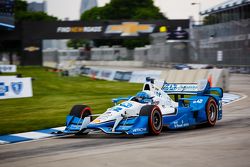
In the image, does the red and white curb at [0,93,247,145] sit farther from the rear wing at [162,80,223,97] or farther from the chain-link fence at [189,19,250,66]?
the chain-link fence at [189,19,250,66]

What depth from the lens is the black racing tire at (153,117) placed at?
13.1 m

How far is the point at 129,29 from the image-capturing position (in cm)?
8094

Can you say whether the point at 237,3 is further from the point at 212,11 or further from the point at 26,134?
the point at 26,134

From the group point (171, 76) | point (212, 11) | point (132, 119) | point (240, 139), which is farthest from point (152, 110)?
point (212, 11)

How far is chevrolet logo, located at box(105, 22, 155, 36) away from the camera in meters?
80.6

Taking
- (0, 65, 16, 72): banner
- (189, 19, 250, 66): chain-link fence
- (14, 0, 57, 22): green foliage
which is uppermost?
(14, 0, 57, 22): green foliage

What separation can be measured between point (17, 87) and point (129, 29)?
5718 cm

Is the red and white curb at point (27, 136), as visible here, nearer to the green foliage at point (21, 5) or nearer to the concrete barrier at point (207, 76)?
the concrete barrier at point (207, 76)

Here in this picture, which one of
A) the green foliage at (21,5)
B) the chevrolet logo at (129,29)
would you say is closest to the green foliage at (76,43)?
the green foliage at (21,5)

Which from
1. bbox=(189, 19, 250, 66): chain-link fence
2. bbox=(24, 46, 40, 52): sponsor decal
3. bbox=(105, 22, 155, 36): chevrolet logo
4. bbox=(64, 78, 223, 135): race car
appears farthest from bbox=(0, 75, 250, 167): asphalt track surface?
bbox=(24, 46, 40, 52): sponsor decal

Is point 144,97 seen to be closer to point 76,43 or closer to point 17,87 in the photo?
point 17,87

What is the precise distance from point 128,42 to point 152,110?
97.1 metres

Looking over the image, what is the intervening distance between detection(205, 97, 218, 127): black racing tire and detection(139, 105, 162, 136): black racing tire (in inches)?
79.0

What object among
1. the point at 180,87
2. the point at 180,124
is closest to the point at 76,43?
the point at 180,87
